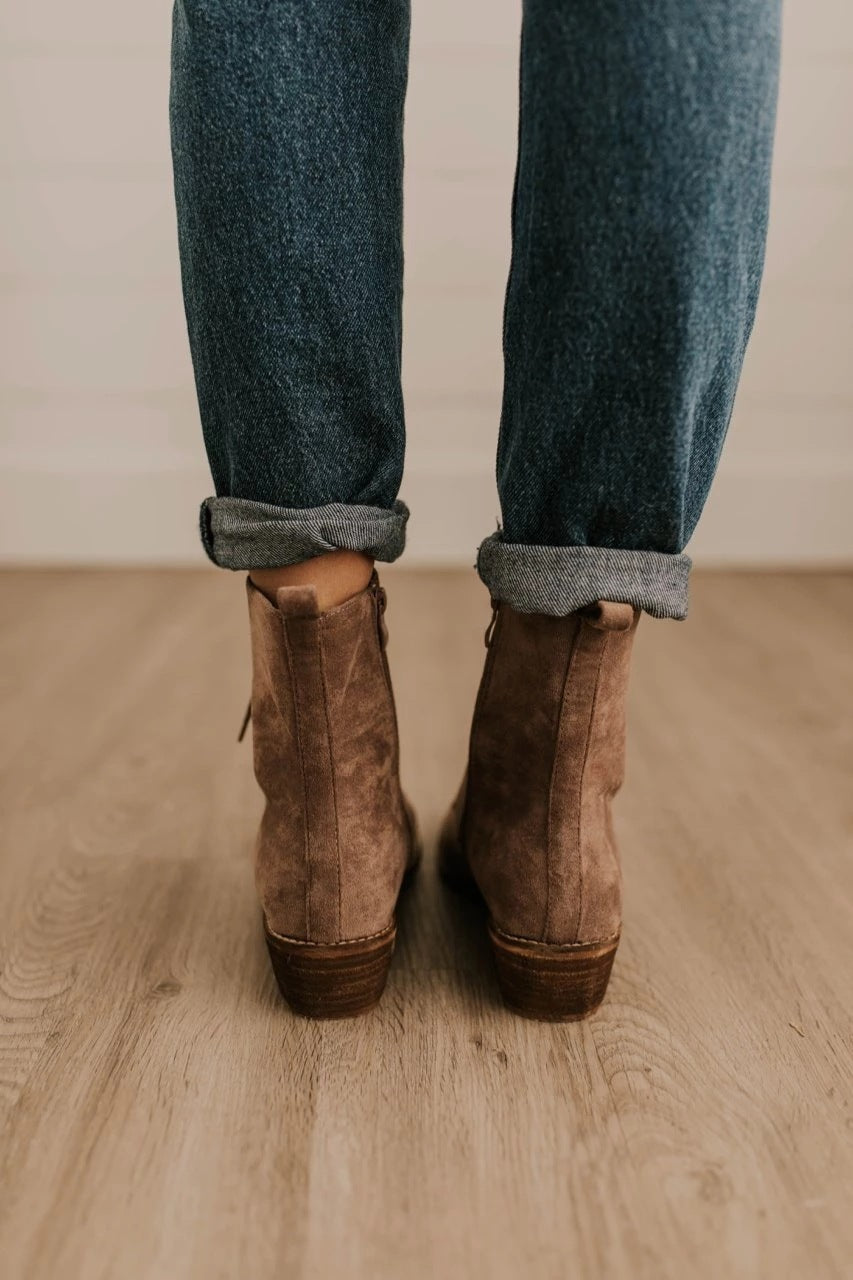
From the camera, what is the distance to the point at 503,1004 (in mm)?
706

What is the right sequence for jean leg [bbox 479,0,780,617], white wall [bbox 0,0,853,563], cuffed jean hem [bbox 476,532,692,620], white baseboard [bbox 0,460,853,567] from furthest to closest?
white baseboard [bbox 0,460,853,567] < white wall [bbox 0,0,853,563] < cuffed jean hem [bbox 476,532,692,620] < jean leg [bbox 479,0,780,617]

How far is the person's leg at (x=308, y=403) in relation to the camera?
540 mm

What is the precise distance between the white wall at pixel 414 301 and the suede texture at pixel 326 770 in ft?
4.97

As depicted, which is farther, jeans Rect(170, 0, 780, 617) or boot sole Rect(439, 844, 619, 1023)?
boot sole Rect(439, 844, 619, 1023)

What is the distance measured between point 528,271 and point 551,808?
335 mm

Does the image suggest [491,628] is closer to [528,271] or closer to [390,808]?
[390,808]

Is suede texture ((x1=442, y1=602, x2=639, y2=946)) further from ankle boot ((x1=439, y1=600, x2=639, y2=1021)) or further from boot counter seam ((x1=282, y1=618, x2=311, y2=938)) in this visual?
boot counter seam ((x1=282, y1=618, x2=311, y2=938))

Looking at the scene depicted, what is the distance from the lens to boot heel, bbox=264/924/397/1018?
26.1 inches

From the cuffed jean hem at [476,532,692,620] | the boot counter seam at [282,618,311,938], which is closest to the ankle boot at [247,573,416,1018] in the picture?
the boot counter seam at [282,618,311,938]

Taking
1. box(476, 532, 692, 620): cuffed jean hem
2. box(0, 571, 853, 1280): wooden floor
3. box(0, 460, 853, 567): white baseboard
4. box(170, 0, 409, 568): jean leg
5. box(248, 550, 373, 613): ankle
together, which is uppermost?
box(170, 0, 409, 568): jean leg

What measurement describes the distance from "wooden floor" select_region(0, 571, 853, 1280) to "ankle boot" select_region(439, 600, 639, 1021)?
5 centimetres

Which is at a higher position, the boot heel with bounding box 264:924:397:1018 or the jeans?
the jeans

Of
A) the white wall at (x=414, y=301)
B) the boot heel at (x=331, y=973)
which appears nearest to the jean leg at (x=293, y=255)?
the boot heel at (x=331, y=973)

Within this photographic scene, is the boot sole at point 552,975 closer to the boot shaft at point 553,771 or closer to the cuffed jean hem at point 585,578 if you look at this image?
the boot shaft at point 553,771
